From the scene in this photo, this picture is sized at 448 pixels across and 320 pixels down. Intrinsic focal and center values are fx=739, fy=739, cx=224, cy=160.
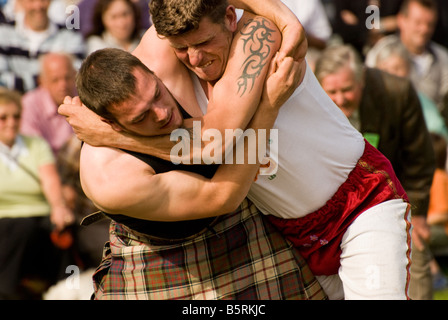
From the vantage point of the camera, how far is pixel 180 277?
3.01m

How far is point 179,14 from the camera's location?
2.56 meters

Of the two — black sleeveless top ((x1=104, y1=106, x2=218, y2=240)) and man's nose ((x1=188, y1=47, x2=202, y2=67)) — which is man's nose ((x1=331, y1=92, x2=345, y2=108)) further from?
man's nose ((x1=188, y1=47, x2=202, y2=67))

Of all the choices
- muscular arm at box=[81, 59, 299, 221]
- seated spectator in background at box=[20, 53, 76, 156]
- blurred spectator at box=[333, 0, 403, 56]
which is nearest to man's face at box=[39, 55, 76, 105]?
seated spectator in background at box=[20, 53, 76, 156]

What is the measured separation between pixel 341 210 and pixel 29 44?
9.18ft

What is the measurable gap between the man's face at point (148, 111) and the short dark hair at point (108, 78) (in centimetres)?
2

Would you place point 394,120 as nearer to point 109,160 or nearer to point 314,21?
point 314,21

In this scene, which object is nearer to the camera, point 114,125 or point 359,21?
point 114,125

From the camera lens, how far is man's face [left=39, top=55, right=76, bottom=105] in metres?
4.86

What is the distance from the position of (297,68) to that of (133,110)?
24.9 inches

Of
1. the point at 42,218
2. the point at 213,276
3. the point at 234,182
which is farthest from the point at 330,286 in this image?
the point at 42,218

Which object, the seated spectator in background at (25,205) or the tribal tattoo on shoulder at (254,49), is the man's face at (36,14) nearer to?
the seated spectator in background at (25,205)

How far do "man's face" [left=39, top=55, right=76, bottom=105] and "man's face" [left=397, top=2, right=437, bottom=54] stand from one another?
7.93 ft

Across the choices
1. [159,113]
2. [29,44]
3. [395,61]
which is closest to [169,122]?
[159,113]

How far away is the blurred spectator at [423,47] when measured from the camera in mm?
5422
